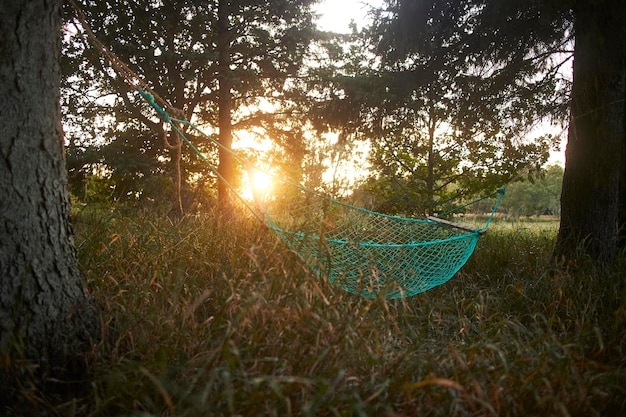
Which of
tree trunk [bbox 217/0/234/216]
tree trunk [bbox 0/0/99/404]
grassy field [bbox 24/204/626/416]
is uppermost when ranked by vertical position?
tree trunk [bbox 217/0/234/216]

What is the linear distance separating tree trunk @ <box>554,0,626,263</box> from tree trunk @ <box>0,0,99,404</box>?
8.37 feet

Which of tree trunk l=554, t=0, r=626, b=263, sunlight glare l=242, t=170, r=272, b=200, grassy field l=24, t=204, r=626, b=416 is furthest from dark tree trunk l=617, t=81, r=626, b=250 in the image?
sunlight glare l=242, t=170, r=272, b=200

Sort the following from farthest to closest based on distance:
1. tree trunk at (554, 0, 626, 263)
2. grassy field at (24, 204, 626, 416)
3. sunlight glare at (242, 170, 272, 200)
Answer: tree trunk at (554, 0, 626, 263), sunlight glare at (242, 170, 272, 200), grassy field at (24, 204, 626, 416)

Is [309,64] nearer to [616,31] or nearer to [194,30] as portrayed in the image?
[194,30]

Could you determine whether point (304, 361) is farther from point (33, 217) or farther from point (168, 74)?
point (168, 74)

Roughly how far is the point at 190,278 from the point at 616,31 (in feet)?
8.99

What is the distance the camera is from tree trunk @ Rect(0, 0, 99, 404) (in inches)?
45.1

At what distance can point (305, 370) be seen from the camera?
110cm

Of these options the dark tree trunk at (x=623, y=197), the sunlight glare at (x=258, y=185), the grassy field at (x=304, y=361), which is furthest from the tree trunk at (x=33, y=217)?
the dark tree trunk at (x=623, y=197)

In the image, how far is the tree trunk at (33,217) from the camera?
45.1 inches

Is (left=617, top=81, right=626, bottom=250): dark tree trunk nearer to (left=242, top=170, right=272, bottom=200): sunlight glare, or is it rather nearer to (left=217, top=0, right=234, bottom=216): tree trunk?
(left=242, top=170, right=272, bottom=200): sunlight glare

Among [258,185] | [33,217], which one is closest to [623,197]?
[258,185]

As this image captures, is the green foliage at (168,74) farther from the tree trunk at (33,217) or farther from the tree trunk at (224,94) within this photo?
the tree trunk at (33,217)

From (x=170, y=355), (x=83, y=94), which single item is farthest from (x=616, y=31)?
(x=83, y=94)
